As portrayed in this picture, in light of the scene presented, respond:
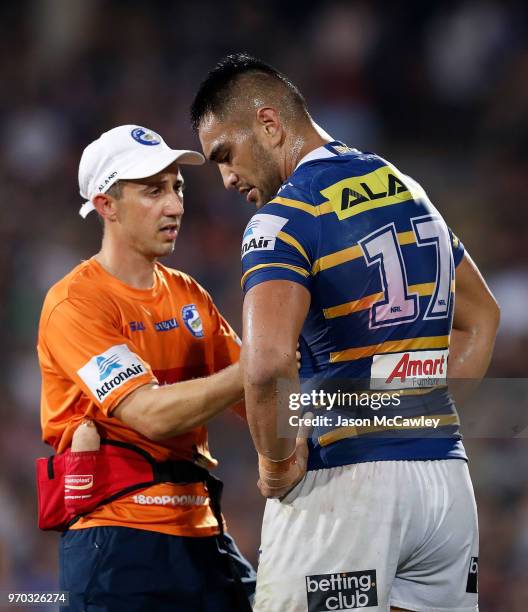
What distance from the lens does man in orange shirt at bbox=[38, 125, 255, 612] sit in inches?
128

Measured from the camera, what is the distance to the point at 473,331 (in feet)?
11.0

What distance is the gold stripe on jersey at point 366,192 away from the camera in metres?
2.84

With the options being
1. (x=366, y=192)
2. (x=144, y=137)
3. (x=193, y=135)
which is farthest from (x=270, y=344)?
(x=193, y=135)

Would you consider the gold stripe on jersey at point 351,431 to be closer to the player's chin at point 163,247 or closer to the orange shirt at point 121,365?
the orange shirt at point 121,365

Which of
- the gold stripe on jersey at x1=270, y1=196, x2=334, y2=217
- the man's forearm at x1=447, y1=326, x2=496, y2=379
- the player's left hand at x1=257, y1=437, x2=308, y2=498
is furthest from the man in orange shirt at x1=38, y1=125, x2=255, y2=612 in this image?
the man's forearm at x1=447, y1=326, x2=496, y2=379

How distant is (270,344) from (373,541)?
638 mm

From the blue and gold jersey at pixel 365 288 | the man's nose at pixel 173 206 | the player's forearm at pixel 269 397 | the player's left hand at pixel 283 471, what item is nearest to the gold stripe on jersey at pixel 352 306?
the blue and gold jersey at pixel 365 288

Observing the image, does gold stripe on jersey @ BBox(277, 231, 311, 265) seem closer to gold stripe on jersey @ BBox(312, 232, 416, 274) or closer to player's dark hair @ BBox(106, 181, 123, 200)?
gold stripe on jersey @ BBox(312, 232, 416, 274)

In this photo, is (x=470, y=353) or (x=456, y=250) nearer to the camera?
(x=456, y=250)

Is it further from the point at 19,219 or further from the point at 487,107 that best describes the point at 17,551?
the point at 487,107

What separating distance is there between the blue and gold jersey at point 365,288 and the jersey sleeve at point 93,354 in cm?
64

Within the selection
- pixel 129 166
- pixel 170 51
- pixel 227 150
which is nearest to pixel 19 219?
pixel 170 51

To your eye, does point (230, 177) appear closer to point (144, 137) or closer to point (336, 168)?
point (336, 168)

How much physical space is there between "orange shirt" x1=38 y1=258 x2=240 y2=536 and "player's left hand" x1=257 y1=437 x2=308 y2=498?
621 mm
